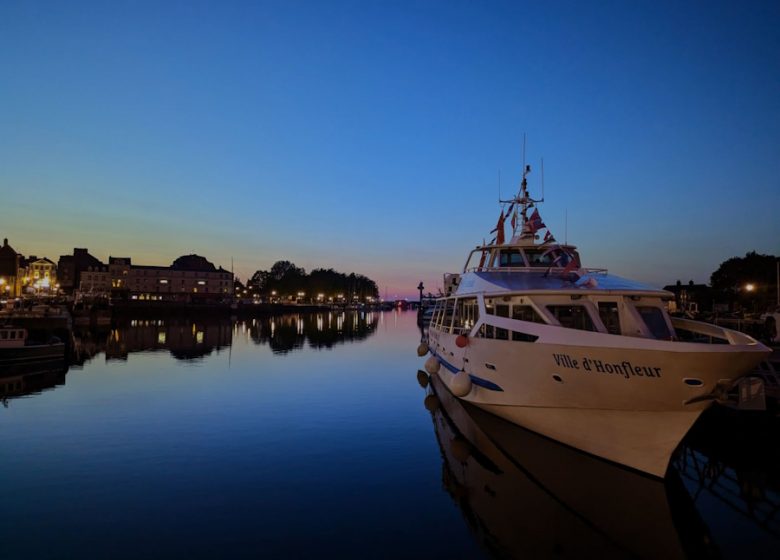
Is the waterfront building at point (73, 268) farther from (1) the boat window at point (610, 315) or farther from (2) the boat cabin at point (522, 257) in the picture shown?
(1) the boat window at point (610, 315)

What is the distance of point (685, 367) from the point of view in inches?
447

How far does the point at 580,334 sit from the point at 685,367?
2.50 m

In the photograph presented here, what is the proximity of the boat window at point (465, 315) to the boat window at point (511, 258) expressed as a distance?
8.72ft

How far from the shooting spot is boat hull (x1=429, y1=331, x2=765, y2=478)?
1139cm

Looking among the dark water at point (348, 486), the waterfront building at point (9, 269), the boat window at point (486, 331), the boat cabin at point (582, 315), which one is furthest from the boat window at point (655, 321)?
the waterfront building at point (9, 269)

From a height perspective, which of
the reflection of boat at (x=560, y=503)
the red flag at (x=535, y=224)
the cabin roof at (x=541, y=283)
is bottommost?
the reflection of boat at (x=560, y=503)

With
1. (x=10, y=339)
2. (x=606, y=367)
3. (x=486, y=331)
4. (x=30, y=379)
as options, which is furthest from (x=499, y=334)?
(x=10, y=339)

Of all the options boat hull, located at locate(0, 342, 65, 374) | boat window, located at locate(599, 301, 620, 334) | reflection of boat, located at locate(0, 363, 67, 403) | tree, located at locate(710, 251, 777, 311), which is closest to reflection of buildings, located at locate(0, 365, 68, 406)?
reflection of boat, located at locate(0, 363, 67, 403)

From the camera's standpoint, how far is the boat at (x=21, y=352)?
31.5 m

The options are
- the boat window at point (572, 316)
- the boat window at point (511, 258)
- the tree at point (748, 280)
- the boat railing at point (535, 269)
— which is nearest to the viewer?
the boat window at point (572, 316)

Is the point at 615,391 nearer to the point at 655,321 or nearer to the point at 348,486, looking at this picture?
the point at 655,321

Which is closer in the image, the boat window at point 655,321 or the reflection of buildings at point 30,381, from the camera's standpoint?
the boat window at point 655,321

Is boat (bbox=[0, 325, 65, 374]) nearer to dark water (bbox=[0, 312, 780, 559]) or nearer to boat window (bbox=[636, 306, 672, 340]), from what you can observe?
dark water (bbox=[0, 312, 780, 559])

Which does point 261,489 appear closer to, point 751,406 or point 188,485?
point 188,485
